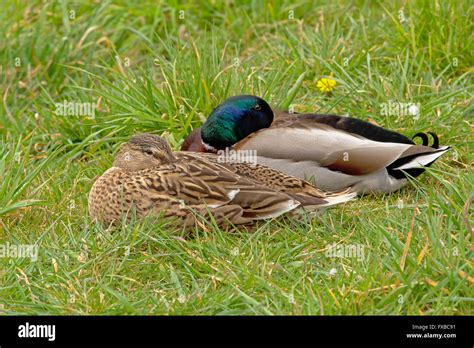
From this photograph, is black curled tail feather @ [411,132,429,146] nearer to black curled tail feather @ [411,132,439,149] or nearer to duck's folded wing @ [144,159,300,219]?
black curled tail feather @ [411,132,439,149]

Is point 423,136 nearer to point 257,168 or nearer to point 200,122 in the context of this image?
point 257,168

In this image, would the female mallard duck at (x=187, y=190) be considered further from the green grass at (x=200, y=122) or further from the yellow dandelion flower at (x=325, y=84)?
the yellow dandelion flower at (x=325, y=84)

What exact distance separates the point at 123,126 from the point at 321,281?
2.35 metres

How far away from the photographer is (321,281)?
4.80m

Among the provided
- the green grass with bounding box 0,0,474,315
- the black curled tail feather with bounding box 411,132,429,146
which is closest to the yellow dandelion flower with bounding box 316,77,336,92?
the green grass with bounding box 0,0,474,315

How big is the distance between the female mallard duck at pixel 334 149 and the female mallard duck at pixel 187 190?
35 cm

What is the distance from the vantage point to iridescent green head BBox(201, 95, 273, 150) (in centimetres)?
629

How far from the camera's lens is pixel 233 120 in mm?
6297

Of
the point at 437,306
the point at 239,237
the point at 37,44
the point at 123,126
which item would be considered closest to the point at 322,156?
the point at 239,237

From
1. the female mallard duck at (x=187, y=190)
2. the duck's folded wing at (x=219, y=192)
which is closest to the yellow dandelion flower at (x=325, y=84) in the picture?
the female mallard duck at (x=187, y=190)

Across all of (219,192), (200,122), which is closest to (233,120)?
(200,122)

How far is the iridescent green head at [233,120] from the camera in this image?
6.29 m

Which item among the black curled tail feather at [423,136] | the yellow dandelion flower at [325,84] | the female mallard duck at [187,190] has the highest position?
the yellow dandelion flower at [325,84]
